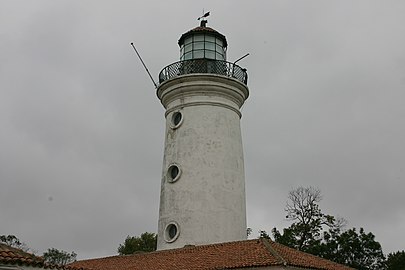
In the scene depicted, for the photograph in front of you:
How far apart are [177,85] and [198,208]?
4.75 m

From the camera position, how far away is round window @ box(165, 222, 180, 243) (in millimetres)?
20062

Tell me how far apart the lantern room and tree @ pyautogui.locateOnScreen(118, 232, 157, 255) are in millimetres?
17136

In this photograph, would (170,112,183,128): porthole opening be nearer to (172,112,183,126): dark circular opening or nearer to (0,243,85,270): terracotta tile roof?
(172,112,183,126): dark circular opening

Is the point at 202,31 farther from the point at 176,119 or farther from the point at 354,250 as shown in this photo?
the point at 354,250

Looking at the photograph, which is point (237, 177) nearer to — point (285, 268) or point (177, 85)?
point (177, 85)

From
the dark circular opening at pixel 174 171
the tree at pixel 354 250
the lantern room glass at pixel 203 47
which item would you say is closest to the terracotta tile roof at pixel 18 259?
the dark circular opening at pixel 174 171

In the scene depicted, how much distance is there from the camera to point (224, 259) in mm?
15453

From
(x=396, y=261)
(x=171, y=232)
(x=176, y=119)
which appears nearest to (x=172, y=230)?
(x=171, y=232)

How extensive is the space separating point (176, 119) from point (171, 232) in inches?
170

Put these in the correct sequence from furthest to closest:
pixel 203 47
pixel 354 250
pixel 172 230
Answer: pixel 354 250 → pixel 203 47 → pixel 172 230

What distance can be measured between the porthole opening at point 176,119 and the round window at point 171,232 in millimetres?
3728

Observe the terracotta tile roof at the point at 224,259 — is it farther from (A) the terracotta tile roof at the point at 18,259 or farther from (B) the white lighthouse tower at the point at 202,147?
(A) the terracotta tile roof at the point at 18,259

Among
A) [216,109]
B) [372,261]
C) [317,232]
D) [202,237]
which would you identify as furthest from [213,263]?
[372,261]

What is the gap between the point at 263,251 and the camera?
50.2 feet
